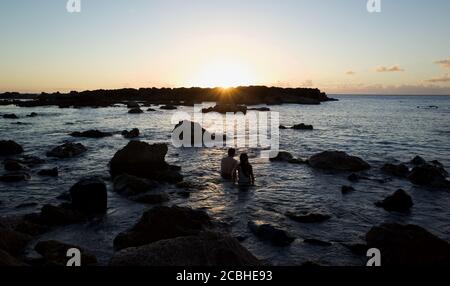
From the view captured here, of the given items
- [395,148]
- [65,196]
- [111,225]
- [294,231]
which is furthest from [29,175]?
[395,148]

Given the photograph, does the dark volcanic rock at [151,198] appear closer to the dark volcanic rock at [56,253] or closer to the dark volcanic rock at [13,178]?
the dark volcanic rock at [56,253]

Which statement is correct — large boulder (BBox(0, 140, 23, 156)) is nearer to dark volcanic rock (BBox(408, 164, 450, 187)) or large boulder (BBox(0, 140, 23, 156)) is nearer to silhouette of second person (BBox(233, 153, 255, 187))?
silhouette of second person (BBox(233, 153, 255, 187))

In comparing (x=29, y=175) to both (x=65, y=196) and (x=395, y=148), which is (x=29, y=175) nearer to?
(x=65, y=196)

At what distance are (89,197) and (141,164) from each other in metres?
6.18

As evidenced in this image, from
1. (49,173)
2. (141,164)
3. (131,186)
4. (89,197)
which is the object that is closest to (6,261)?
(89,197)

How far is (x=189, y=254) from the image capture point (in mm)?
7859

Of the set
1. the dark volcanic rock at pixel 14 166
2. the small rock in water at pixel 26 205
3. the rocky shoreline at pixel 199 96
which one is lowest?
the small rock in water at pixel 26 205

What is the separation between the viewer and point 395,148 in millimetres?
32594

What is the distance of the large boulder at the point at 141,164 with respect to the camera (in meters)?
20.0

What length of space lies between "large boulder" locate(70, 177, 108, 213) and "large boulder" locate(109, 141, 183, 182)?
5314 mm

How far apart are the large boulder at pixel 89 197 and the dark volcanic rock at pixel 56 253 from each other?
3556 mm

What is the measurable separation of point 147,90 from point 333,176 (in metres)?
161

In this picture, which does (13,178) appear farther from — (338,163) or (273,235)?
(338,163)

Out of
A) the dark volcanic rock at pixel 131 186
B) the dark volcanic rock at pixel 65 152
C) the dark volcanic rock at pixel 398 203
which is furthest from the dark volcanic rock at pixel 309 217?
the dark volcanic rock at pixel 65 152
